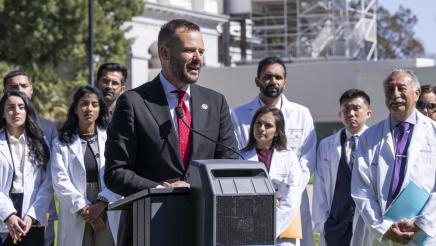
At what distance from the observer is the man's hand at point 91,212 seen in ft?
30.1

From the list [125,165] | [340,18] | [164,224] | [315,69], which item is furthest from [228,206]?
[340,18]

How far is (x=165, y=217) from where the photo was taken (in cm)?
521

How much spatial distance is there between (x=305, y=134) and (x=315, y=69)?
33.7 meters

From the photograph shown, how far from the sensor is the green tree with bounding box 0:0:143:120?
3806 centimetres

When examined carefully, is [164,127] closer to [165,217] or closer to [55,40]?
[165,217]

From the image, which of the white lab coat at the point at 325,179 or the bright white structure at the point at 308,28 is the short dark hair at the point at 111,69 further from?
the bright white structure at the point at 308,28

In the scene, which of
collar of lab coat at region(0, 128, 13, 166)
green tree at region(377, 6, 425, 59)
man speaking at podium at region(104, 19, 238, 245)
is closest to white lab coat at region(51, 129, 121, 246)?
collar of lab coat at region(0, 128, 13, 166)

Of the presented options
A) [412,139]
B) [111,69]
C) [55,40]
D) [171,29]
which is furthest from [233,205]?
[55,40]

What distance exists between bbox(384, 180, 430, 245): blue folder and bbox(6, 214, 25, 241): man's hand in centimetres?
325

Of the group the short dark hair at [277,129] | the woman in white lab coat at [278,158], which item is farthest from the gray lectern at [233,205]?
the short dark hair at [277,129]

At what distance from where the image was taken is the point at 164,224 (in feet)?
17.1

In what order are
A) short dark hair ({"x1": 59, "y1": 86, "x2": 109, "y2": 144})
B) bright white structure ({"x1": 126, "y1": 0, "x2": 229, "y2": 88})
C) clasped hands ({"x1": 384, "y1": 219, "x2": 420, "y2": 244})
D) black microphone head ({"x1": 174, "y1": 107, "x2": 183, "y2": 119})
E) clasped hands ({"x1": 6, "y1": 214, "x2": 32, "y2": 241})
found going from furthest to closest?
bright white structure ({"x1": 126, "y1": 0, "x2": 229, "y2": 88})
short dark hair ({"x1": 59, "y1": 86, "x2": 109, "y2": 144})
clasped hands ({"x1": 6, "y1": 214, "x2": 32, "y2": 241})
clasped hands ({"x1": 384, "y1": 219, "x2": 420, "y2": 244})
black microphone head ({"x1": 174, "y1": 107, "x2": 183, "y2": 119})

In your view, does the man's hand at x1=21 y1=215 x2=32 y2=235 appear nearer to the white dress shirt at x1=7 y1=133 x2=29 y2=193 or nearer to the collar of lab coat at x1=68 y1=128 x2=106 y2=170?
the white dress shirt at x1=7 y1=133 x2=29 y2=193

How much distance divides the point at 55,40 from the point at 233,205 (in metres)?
34.5
